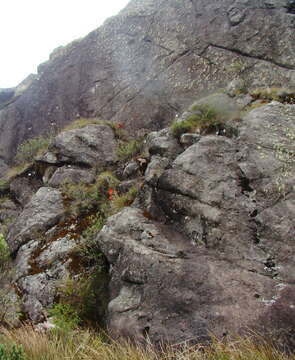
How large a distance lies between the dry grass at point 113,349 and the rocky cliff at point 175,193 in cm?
27

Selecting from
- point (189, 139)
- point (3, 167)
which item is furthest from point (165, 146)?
point (3, 167)

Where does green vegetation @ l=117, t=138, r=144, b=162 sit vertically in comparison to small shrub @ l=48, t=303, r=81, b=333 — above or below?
below

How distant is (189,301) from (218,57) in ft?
31.7

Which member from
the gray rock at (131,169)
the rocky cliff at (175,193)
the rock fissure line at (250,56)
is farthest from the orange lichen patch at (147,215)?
the rock fissure line at (250,56)

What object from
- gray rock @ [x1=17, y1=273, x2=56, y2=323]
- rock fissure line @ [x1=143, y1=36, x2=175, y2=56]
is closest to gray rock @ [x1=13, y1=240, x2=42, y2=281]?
gray rock @ [x1=17, y1=273, x2=56, y2=323]

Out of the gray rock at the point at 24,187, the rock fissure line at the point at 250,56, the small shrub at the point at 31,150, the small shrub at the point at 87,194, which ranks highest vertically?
the small shrub at the point at 31,150

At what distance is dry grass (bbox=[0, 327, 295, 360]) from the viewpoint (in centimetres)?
421

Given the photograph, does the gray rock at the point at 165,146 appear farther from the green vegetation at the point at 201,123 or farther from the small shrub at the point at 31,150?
the small shrub at the point at 31,150

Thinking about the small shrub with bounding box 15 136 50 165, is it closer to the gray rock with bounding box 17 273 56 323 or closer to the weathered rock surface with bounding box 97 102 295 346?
the gray rock with bounding box 17 273 56 323

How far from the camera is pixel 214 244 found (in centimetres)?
596

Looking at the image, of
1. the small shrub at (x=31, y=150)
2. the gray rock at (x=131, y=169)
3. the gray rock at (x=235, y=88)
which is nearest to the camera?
the gray rock at (x=131, y=169)

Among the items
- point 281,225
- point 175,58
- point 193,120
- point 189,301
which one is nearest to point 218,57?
point 175,58

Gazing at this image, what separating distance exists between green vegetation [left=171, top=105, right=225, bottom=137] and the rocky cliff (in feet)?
0.10

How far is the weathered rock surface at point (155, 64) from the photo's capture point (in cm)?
1174
